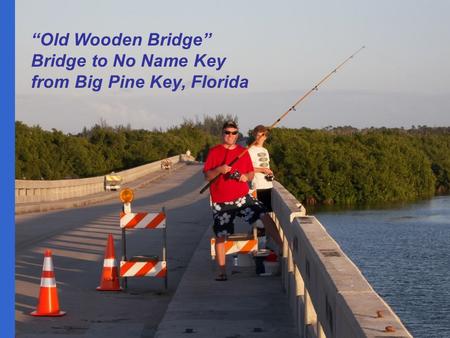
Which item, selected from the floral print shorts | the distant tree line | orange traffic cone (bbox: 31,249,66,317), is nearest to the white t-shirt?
the floral print shorts

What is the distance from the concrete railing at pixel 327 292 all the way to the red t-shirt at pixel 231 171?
1.48 meters

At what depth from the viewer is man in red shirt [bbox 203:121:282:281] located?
12.4 meters

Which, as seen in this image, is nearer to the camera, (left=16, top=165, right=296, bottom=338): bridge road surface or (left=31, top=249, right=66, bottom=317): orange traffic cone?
(left=16, top=165, right=296, bottom=338): bridge road surface

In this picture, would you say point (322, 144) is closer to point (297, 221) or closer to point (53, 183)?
point (53, 183)

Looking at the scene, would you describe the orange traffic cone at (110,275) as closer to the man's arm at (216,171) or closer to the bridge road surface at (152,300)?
the bridge road surface at (152,300)

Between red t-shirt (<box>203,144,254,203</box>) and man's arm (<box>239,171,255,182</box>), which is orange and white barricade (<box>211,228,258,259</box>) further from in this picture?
man's arm (<box>239,171,255,182</box>)

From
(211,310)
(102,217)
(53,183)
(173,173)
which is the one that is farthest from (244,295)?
(173,173)

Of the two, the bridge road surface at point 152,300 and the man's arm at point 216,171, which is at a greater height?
the man's arm at point 216,171

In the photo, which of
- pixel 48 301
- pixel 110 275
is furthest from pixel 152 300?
pixel 48 301

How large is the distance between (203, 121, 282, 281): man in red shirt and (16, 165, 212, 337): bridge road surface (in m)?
1.02

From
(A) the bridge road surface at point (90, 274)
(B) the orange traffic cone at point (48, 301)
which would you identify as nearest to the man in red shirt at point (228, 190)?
(A) the bridge road surface at point (90, 274)

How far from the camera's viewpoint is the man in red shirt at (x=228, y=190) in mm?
12352

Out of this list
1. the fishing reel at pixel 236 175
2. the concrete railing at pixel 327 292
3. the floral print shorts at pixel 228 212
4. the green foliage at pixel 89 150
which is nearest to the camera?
the concrete railing at pixel 327 292

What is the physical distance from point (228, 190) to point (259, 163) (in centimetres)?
181
